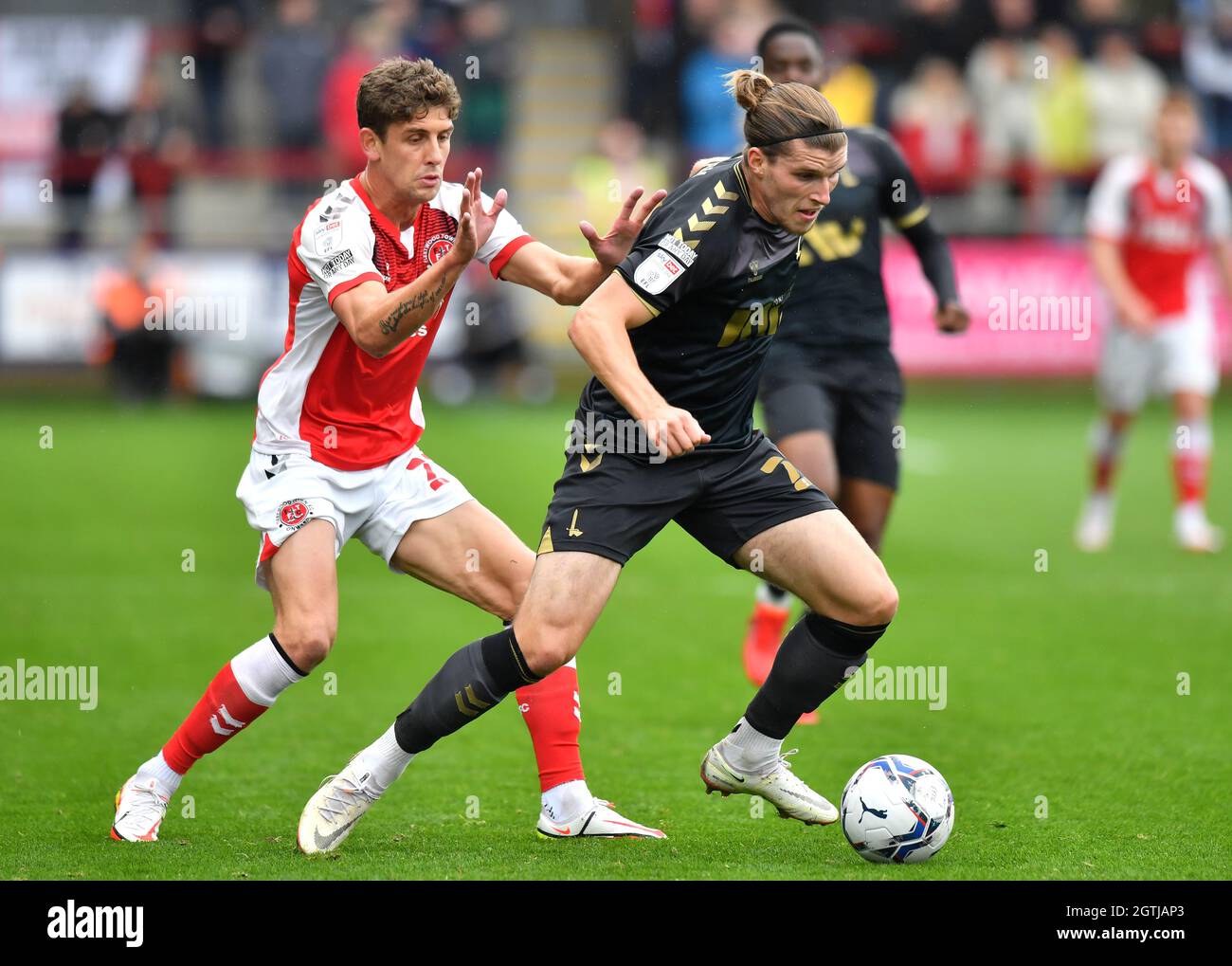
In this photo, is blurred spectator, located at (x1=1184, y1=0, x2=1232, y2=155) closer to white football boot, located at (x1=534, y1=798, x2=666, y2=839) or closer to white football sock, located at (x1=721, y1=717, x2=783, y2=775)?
A: white football sock, located at (x1=721, y1=717, x2=783, y2=775)

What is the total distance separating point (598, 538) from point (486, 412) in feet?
48.2

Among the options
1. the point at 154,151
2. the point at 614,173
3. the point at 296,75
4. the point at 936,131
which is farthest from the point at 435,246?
the point at 936,131

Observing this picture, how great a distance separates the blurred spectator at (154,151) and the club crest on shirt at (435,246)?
15735 millimetres

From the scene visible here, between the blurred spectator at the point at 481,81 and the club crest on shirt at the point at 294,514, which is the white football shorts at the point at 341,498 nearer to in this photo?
the club crest on shirt at the point at 294,514

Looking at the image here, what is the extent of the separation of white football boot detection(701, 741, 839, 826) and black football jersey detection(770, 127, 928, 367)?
2.40 m

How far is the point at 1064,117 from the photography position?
74.3ft

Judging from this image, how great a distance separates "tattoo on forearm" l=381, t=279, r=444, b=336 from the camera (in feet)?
17.5

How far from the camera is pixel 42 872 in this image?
521cm

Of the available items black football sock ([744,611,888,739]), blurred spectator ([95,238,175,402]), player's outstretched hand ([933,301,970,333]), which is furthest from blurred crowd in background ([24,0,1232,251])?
black football sock ([744,611,888,739])

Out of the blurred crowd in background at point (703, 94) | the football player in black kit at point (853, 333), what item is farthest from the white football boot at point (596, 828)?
the blurred crowd in background at point (703, 94)

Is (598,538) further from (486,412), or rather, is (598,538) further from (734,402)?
(486,412)

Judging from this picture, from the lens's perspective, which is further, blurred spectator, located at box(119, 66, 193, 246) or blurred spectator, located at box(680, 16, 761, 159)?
blurred spectator, located at box(680, 16, 761, 159)
